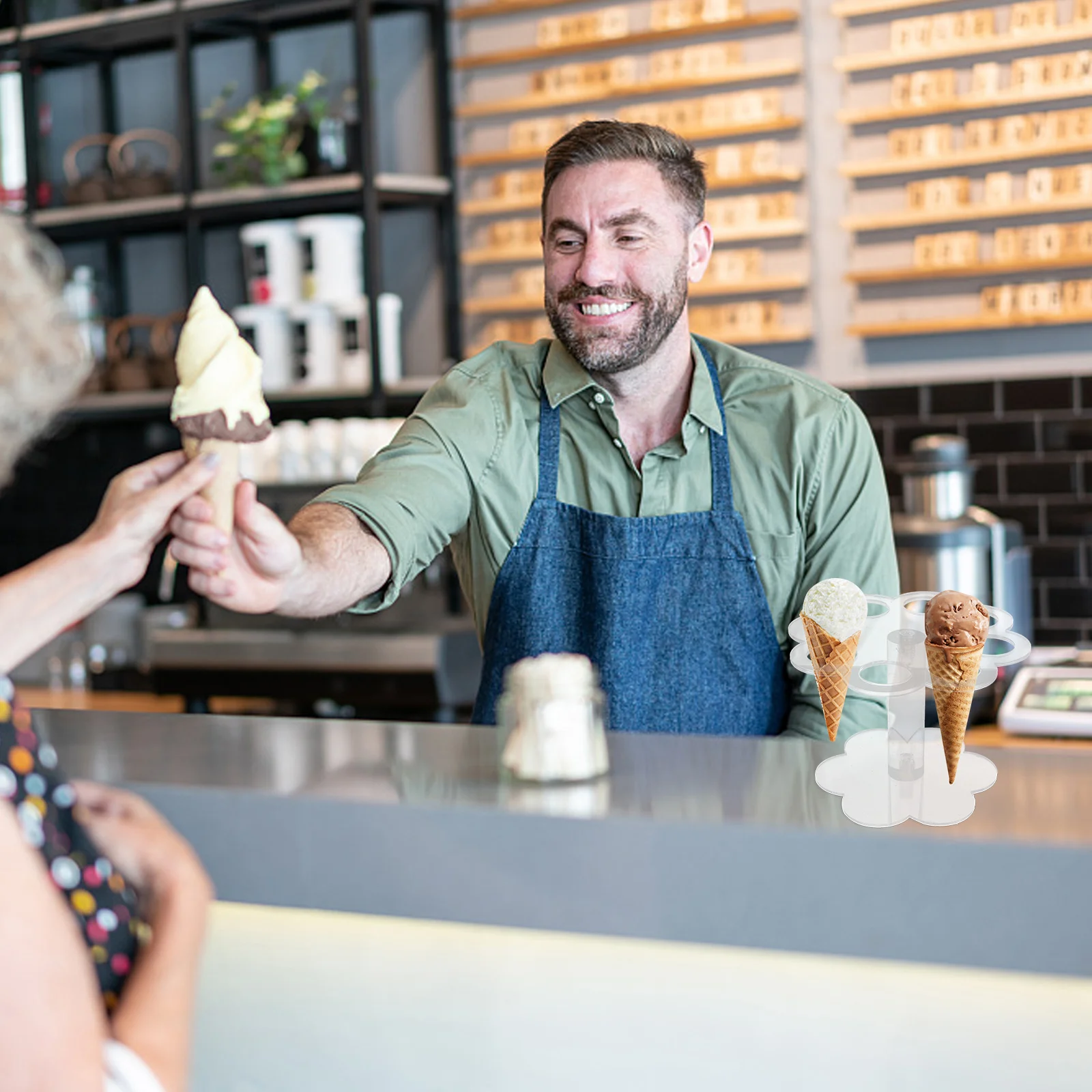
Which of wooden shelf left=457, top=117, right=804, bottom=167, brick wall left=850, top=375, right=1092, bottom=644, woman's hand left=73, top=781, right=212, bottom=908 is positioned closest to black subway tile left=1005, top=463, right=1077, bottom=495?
brick wall left=850, top=375, right=1092, bottom=644

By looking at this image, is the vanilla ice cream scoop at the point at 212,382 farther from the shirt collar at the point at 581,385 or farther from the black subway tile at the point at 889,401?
the black subway tile at the point at 889,401

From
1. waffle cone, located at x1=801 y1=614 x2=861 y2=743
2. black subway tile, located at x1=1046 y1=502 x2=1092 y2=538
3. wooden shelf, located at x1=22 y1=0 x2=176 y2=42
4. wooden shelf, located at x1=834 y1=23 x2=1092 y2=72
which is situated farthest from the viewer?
wooden shelf, located at x1=22 y1=0 x2=176 y2=42

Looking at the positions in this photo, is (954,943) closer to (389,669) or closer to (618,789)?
(618,789)

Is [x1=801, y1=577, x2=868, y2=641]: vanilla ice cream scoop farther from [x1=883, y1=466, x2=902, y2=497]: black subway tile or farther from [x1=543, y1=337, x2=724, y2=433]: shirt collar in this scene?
[x1=883, y1=466, x2=902, y2=497]: black subway tile

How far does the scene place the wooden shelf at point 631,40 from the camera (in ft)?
13.8

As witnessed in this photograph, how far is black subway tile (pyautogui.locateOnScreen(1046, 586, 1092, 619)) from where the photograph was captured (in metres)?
3.96

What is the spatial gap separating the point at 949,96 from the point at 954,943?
10.8 ft

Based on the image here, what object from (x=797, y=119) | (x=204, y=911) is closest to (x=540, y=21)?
(x=797, y=119)

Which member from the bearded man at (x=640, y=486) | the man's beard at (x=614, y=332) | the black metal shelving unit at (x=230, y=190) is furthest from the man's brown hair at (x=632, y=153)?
the black metal shelving unit at (x=230, y=190)

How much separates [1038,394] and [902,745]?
289cm

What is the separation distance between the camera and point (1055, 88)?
3.89m

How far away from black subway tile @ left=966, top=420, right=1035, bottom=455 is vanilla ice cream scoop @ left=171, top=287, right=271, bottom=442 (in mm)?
3141

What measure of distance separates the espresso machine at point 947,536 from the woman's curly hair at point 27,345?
2.42m

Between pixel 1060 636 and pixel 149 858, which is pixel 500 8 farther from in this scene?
pixel 149 858
